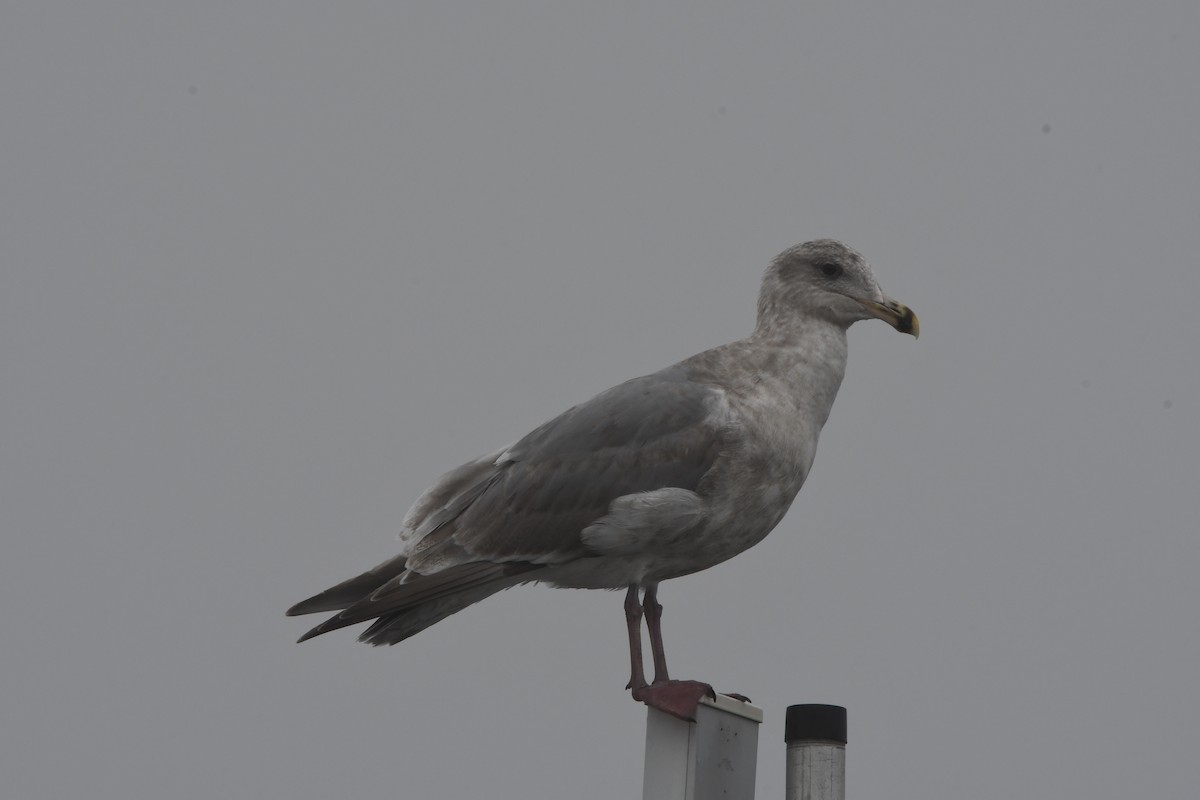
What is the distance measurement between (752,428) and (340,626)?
2.34 metres

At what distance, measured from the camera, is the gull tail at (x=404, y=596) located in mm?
7887

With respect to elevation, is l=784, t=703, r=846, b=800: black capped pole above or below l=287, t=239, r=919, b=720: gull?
below

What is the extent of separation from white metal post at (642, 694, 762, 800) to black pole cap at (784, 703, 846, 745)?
0.43 meters

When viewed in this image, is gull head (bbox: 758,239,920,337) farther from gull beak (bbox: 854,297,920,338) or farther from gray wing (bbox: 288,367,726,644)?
gray wing (bbox: 288,367,726,644)

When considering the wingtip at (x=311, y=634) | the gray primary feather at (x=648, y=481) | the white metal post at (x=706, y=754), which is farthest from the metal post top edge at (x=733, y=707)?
the wingtip at (x=311, y=634)

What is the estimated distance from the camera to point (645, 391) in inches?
326

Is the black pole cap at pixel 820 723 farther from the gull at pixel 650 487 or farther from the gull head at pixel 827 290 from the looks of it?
the gull head at pixel 827 290

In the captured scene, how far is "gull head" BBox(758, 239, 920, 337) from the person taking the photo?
28.1 ft

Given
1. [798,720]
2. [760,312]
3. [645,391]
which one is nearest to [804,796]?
[798,720]

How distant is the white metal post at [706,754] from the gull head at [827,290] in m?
2.36

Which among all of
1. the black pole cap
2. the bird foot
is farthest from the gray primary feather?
the black pole cap

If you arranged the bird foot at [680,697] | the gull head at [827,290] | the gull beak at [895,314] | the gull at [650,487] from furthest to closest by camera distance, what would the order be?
the gull head at [827,290] → the gull beak at [895,314] → the gull at [650,487] → the bird foot at [680,697]

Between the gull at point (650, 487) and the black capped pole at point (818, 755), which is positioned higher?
the gull at point (650, 487)

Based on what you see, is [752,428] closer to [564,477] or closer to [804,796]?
[564,477]
